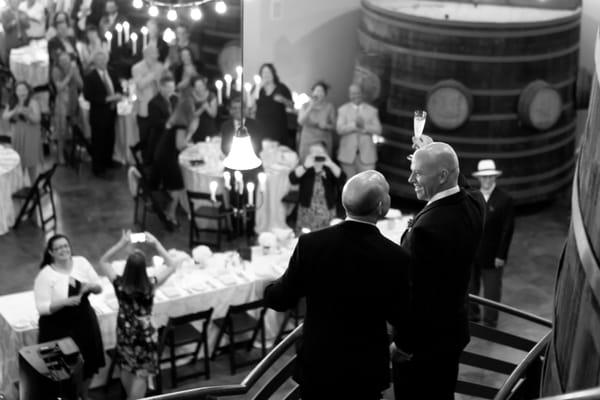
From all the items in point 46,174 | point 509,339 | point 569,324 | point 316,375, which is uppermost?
point 569,324

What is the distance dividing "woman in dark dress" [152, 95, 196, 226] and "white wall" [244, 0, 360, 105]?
1399mm

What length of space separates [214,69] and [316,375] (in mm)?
9722

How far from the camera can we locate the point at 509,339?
5816 mm

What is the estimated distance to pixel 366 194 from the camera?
137 inches

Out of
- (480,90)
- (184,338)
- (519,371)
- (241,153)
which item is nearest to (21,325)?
(184,338)

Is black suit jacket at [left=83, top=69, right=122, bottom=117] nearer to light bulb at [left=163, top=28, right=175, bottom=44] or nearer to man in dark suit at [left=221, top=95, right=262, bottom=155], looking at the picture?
light bulb at [left=163, top=28, right=175, bottom=44]

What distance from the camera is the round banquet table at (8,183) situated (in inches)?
386

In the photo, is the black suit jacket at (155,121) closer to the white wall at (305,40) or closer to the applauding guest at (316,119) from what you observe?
the white wall at (305,40)

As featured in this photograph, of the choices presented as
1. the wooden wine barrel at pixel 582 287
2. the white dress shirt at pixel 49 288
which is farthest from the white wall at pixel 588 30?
the wooden wine barrel at pixel 582 287

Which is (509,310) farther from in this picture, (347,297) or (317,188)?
(317,188)

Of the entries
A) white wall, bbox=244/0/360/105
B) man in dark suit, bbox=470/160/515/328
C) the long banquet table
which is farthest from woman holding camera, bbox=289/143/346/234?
white wall, bbox=244/0/360/105

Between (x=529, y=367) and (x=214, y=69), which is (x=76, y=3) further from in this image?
(x=529, y=367)

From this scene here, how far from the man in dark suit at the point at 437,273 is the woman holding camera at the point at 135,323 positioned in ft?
9.72

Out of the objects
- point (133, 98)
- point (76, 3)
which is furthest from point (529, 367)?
point (76, 3)
